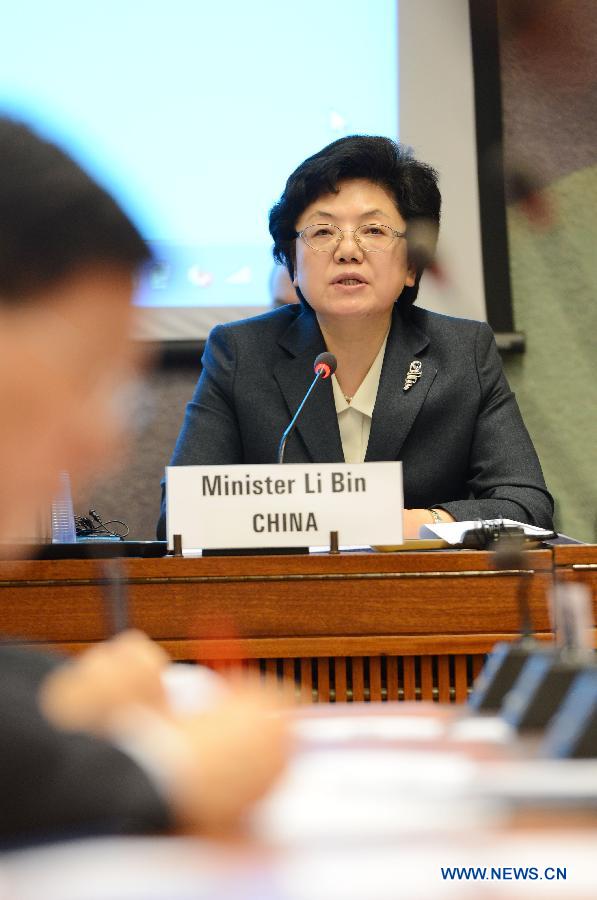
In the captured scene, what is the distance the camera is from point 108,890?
0.34 meters

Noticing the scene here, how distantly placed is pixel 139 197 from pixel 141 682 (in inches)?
9.2

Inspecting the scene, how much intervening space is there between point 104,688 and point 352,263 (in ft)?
6.08

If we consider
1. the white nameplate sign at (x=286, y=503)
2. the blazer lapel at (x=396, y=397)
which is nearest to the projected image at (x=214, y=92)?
the blazer lapel at (x=396, y=397)

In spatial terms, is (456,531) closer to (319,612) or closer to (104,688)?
(319,612)

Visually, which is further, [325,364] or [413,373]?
[413,373]

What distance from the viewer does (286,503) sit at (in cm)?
140

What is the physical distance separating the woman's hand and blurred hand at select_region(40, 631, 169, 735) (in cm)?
130

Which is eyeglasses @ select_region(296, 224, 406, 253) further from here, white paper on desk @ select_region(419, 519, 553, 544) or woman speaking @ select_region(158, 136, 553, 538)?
white paper on desk @ select_region(419, 519, 553, 544)

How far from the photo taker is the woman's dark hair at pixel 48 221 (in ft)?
1.58

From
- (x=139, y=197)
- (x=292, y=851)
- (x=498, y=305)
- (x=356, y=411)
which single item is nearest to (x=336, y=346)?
(x=356, y=411)

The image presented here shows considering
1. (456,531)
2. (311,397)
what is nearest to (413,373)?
(311,397)

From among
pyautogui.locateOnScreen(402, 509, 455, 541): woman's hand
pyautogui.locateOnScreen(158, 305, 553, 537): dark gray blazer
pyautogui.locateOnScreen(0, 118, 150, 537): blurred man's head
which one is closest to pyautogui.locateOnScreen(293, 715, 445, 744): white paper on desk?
pyautogui.locateOnScreen(0, 118, 150, 537): blurred man's head

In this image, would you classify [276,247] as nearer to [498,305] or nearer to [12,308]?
[498,305]

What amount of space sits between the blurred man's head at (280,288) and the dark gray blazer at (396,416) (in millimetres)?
820
